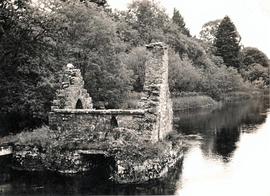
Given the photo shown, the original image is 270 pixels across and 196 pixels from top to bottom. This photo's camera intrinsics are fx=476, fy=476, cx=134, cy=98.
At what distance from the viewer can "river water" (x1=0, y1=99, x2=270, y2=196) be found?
74.4 feet

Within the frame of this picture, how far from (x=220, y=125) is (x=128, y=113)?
2424 cm

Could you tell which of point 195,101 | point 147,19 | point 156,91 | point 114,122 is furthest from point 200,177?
point 147,19

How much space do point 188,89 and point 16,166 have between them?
43418mm

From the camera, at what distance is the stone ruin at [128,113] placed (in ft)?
81.9

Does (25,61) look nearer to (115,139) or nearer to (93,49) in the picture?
(93,49)

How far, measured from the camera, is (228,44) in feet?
296

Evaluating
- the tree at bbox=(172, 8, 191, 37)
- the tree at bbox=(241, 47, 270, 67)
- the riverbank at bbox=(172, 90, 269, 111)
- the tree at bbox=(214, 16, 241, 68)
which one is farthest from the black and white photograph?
the tree at bbox=(241, 47, 270, 67)

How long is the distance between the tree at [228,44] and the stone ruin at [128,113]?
64.4m

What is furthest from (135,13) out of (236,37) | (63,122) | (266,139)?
(63,122)

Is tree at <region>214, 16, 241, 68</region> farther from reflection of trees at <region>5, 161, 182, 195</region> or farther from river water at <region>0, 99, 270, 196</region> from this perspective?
reflection of trees at <region>5, 161, 182, 195</region>

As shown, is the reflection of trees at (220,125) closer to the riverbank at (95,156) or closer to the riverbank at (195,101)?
the riverbank at (195,101)

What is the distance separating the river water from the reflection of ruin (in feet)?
3.01

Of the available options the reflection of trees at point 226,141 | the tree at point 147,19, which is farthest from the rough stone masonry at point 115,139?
the tree at point 147,19

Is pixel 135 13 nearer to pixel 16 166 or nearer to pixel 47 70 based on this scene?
pixel 47 70
